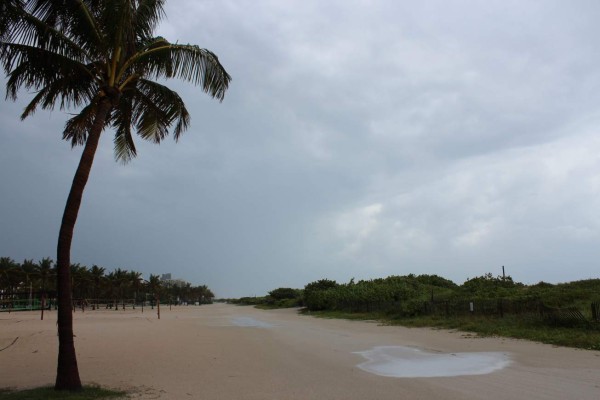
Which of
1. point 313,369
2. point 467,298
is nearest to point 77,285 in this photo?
point 467,298

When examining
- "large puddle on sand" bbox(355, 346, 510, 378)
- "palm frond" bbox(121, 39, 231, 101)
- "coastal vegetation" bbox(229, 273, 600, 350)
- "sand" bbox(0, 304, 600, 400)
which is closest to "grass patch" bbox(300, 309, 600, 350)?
"coastal vegetation" bbox(229, 273, 600, 350)

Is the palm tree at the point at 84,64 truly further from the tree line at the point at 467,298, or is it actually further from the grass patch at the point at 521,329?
the tree line at the point at 467,298

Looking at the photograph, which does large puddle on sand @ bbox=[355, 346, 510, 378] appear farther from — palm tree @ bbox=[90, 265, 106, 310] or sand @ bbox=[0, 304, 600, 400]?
palm tree @ bbox=[90, 265, 106, 310]

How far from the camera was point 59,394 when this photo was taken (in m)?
7.80

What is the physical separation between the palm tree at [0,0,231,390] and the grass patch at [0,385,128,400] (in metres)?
0.22

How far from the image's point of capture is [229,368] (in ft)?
40.6

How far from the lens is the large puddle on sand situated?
1123 cm

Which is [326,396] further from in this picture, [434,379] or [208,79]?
[208,79]

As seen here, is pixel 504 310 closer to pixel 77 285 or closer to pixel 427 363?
pixel 427 363

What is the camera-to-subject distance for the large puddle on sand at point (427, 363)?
11.2m

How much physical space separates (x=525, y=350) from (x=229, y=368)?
9645 mm

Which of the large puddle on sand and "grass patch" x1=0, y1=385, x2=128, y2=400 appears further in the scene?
the large puddle on sand

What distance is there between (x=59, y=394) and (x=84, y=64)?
6.22 metres

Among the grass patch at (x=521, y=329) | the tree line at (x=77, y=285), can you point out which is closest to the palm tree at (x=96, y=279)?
the tree line at (x=77, y=285)
